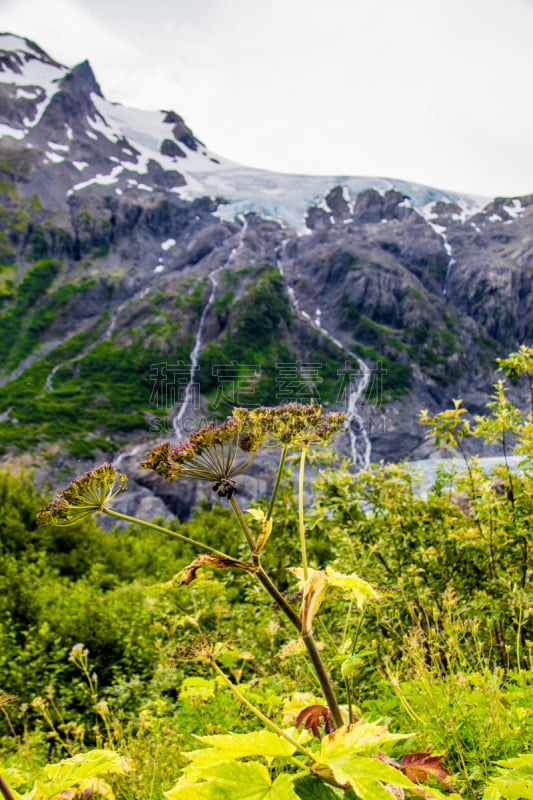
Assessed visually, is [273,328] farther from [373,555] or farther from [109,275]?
[373,555]

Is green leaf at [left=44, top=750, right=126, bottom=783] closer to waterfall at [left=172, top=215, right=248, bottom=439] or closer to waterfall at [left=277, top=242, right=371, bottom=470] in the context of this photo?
waterfall at [left=277, top=242, right=371, bottom=470]

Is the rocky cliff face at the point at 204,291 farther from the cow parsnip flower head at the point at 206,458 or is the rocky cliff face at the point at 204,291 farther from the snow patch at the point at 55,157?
the cow parsnip flower head at the point at 206,458

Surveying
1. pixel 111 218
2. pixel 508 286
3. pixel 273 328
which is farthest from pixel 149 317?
pixel 508 286

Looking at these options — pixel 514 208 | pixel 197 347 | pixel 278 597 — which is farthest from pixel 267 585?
pixel 514 208

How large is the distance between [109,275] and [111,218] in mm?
16177

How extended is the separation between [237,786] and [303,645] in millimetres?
806

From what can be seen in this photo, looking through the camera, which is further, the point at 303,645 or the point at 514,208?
the point at 514,208

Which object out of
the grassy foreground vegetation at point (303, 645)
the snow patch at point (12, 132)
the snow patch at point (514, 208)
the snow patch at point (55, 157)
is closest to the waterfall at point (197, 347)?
the grassy foreground vegetation at point (303, 645)

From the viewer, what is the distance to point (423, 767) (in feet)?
3.65

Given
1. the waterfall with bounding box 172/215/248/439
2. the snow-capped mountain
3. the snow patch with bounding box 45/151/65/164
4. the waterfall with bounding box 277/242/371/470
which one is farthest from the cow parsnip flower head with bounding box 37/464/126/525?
the snow patch with bounding box 45/151/65/164

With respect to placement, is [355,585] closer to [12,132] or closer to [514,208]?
[514,208]

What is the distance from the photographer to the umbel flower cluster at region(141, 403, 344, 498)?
48.5 inches

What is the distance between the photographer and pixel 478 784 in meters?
1.75

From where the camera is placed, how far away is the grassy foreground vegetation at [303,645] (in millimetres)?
1050
